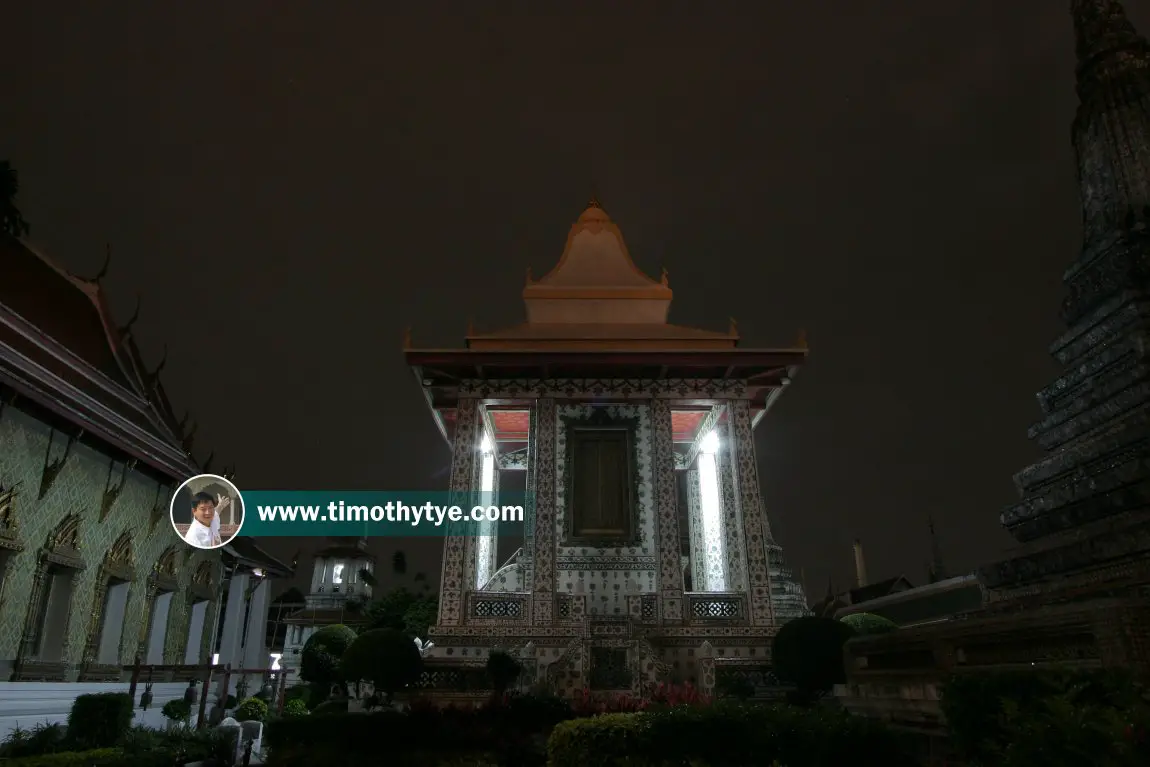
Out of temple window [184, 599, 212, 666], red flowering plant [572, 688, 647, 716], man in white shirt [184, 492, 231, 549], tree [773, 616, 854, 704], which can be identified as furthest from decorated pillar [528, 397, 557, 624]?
temple window [184, 599, 212, 666]

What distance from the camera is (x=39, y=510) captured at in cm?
1373

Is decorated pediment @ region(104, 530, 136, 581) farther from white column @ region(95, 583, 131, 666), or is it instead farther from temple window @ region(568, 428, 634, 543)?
temple window @ region(568, 428, 634, 543)

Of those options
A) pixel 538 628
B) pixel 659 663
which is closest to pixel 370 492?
pixel 538 628

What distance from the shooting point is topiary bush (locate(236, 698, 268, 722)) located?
15867 millimetres

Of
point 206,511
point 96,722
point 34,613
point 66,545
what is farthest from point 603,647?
point 206,511

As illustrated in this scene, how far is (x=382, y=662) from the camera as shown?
11.4m

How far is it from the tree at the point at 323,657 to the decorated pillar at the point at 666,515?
7234 mm

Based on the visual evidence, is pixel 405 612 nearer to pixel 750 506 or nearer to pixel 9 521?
pixel 9 521

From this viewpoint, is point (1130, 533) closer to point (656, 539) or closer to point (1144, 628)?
point (1144, 628)

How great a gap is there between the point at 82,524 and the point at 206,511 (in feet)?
15.8

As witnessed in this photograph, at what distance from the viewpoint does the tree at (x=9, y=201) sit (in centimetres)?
1880

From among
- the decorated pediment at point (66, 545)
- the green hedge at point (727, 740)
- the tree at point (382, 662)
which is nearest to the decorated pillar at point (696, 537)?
the tree at point (382, 662)

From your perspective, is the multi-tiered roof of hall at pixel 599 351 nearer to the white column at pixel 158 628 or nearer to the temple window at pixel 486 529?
the temple window at pixel 486 529

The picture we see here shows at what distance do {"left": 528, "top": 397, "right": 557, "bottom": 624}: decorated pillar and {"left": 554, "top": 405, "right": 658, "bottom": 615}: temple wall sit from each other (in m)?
0.21
